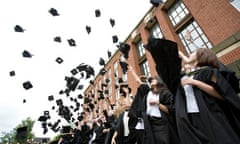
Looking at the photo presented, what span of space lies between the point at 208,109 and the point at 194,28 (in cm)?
795

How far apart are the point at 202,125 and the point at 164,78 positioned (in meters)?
0.59

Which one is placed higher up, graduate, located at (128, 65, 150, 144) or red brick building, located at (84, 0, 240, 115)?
red brick building, located at (84, 0, 240, 115)

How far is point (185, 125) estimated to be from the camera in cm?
148

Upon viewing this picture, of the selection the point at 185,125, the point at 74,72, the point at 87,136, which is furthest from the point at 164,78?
the point at 74,72

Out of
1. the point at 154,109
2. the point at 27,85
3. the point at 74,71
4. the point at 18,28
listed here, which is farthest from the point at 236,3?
the point at 27,85

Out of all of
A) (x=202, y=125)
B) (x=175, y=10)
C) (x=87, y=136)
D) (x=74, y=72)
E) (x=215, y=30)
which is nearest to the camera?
(x=202, y=125)

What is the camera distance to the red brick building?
16.1 ft

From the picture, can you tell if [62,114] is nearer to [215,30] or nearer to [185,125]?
[185,125]

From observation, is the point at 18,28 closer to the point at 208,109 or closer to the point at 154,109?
the point at 154,109

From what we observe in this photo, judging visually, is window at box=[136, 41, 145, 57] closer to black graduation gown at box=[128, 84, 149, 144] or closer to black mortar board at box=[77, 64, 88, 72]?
black mortar board at box=[77, 64, 88, 72]

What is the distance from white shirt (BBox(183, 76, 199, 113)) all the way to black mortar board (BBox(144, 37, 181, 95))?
0.26 meters

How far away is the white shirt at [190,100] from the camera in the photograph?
1.56m

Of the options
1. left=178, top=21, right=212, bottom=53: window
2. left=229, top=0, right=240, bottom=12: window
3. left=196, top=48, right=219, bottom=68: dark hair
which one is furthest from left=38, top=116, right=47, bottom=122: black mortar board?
left=229, top=0, right=240, bottom=12: window

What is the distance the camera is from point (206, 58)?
180cm
